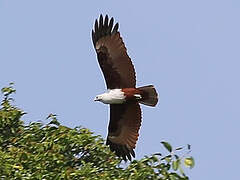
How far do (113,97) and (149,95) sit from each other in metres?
0.55

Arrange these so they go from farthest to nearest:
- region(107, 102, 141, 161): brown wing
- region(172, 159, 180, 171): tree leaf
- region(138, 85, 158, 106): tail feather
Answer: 1. region(107, 102, 141, 161): brown wing
2. region(138, 85, 158, 106): tail feather
3. region(172, 159, 180, 171): tree leaf

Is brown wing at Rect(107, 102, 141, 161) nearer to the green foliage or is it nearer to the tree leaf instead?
the green foliage

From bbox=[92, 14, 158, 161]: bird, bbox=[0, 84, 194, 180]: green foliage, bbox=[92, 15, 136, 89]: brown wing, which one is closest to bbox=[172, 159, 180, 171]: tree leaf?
bbox=[0, 84, 194, 180]: green foliage

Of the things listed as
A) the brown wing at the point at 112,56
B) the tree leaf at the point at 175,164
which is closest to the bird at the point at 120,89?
the brown wing at the point at 112,56

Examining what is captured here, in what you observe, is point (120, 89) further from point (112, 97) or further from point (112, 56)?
point (112, 56)

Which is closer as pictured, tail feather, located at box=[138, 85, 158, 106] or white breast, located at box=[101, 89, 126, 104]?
tail feather, located at box=[138, 85, 158, 106]

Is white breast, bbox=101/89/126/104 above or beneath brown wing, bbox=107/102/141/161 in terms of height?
above

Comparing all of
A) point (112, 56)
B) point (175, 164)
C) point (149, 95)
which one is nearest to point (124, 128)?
point (149, 95)

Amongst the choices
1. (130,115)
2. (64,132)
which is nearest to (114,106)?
(130,115)

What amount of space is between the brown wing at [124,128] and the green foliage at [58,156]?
71 centimetres

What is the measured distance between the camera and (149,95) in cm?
1556

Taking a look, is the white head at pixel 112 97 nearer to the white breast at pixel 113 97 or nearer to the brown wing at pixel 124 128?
the white breast at pixel 113 97

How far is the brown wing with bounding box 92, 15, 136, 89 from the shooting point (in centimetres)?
1574

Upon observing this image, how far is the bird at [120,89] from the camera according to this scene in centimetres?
1562
